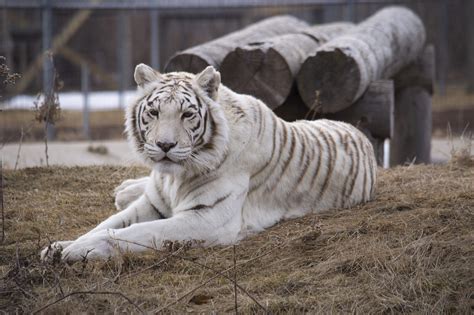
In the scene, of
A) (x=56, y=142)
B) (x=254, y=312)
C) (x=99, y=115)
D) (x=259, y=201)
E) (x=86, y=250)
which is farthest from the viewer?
(x=99, y=115)

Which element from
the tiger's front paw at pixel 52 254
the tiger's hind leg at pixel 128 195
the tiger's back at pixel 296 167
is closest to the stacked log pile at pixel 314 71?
the tiger's back at pixel 296 167

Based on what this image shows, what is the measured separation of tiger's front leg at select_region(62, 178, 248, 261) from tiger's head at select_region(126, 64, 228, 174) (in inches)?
7.3

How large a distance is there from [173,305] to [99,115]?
985 centimetres

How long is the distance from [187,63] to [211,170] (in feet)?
7.30

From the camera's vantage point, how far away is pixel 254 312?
3.23m

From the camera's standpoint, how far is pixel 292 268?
3.75 m

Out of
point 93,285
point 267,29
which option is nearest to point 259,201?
point 93,285

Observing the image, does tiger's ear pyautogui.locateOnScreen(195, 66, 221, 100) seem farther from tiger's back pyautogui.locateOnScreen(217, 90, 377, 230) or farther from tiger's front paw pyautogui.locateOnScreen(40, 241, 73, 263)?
tiger's front paw pyautogui.locateOnScreen(40, 241, 73, 263)

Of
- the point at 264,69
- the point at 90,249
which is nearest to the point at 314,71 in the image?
the point at 264,69

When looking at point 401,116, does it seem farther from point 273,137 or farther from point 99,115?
point 99,115

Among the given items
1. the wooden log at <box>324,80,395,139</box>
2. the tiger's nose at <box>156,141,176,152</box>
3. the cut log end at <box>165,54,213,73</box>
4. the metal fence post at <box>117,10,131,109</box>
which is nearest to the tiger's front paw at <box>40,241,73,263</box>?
the tiger's nose at <box>156,141,176,152</box>

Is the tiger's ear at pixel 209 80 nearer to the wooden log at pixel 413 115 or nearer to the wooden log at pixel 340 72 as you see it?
the wooden log at pixel 340 72

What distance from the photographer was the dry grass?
10.8ft

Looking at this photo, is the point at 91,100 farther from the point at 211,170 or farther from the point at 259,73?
the point at 211,170
